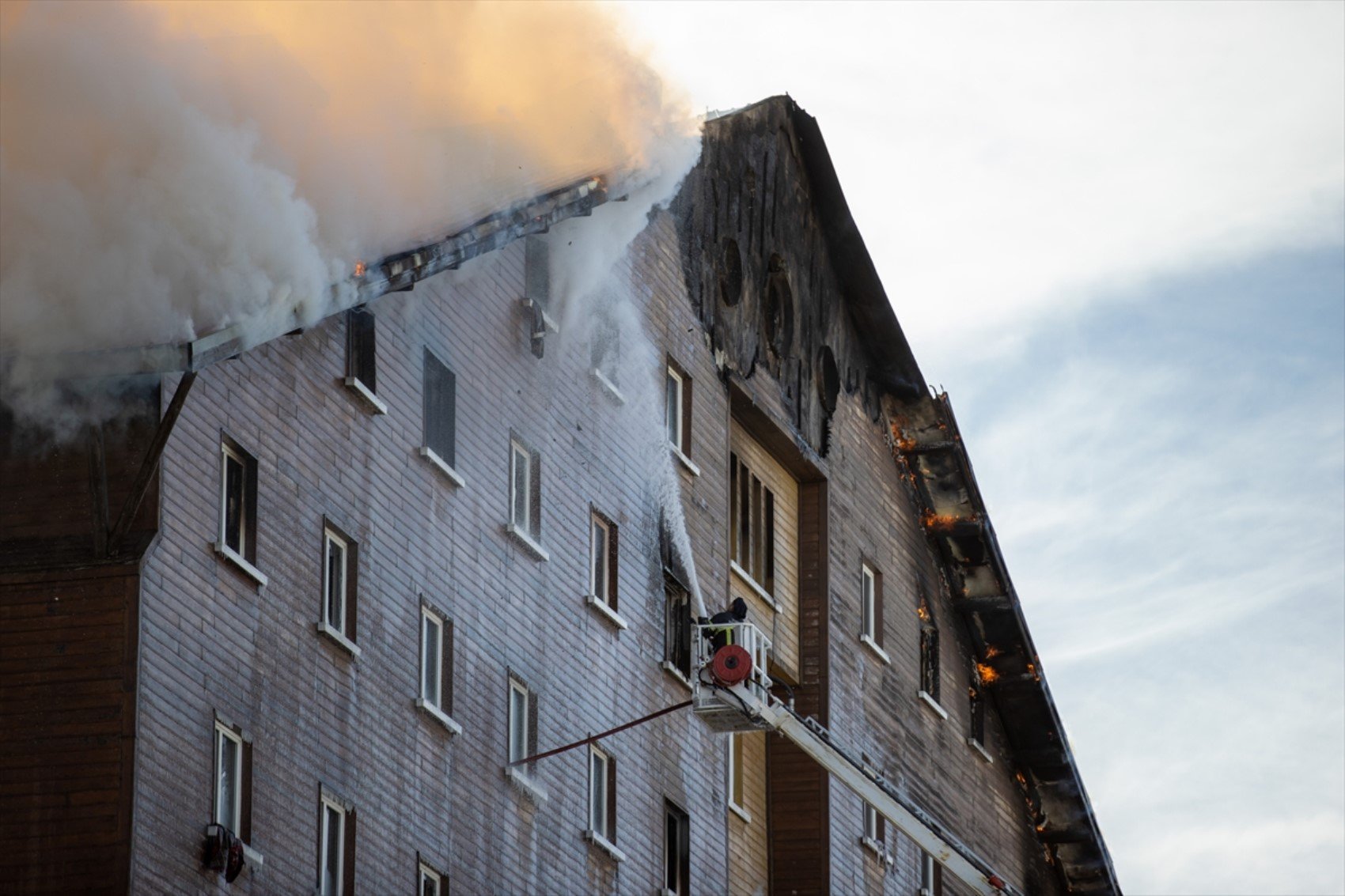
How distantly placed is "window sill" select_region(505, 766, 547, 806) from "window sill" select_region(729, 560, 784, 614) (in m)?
8.09

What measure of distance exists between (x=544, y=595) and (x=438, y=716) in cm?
357

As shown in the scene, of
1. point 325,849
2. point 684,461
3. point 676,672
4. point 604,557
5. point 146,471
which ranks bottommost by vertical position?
point 325,849

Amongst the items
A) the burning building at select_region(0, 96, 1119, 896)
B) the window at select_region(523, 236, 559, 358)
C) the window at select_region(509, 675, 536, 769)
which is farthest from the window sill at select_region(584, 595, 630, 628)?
the window at select_region(523, 236, 559, 358)

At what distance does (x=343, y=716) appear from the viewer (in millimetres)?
32812

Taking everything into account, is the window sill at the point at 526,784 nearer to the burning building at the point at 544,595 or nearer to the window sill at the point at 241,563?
the burning building at the point at 544,595

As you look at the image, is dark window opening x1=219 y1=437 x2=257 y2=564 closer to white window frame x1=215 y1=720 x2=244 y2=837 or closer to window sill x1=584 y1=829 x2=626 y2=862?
white window frame x1=215 y1=720 x2=244 y2=837

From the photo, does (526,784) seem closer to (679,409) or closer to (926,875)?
(679,409)

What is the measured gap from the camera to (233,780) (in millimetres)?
30875

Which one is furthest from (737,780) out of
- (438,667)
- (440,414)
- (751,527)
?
(440,414)

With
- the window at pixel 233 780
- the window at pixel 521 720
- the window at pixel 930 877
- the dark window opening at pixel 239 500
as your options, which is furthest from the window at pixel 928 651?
the window at pixel 233 780

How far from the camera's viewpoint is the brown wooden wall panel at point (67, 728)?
94.5 ft

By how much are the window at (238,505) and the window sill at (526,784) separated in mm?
5569

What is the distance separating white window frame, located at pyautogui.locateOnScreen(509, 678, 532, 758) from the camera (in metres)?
36.4

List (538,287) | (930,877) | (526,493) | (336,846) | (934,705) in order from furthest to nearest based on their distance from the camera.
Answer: (934,705), (930,877), (538,287), (526,493), (336,846)
